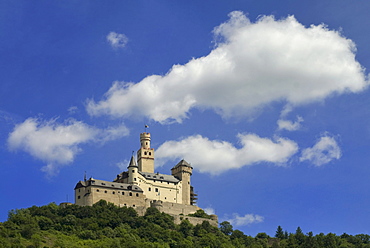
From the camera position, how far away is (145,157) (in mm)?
150750

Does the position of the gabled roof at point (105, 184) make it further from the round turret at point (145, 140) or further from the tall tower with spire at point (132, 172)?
the round turret at point (145, 140)

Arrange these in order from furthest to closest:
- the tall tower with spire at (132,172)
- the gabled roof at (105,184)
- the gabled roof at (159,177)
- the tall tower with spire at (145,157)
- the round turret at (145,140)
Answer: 1. the round turret at (145,140)
2. the tall tower with spire at (145,157)
3. the gabled roof at (159,177)
4. the tall tower with spire at (132,172)
5. the gabled roof at (105,184)

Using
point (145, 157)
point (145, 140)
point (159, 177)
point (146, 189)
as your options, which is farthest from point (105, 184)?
point (145, 140)

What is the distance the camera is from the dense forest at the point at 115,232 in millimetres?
117125

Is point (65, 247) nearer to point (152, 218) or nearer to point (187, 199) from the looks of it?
point (152, 218)

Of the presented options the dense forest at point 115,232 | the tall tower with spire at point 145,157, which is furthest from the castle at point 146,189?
the dense forest at point 115,232

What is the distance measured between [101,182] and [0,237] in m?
27.8

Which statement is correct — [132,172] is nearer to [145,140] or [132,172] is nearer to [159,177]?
[159,177]

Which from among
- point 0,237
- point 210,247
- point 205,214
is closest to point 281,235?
point 205,214

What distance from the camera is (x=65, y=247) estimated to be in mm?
112750

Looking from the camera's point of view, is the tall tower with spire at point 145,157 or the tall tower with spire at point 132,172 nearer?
the tall tower with spire at point 132,172

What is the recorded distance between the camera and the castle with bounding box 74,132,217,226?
135875 millimetres

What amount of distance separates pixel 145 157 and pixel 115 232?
29.1 m

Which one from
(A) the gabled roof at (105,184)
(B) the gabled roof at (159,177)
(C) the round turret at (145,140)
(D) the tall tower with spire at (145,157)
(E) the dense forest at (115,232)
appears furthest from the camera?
(C) the round turret at (145,140)
